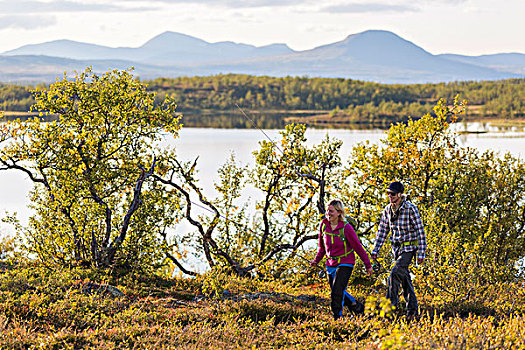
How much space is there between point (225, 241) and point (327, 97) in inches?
4728

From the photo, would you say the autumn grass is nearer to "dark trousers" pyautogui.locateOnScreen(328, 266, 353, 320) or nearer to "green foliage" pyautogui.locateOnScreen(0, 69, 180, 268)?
"dark trousers" pyautogui.locateOnScreen(328, 266, 353, 320)

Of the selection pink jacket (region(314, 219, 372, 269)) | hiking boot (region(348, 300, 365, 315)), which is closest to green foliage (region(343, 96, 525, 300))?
hiking boot (region(348, 300, 365, 315))

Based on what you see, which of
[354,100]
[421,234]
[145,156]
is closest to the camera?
[421,234]

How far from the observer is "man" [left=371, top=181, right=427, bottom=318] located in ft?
26.3

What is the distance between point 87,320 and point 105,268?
178 inches

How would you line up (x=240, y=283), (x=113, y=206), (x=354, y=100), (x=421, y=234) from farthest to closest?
(x=354, y=100), (x=113, y=206), (x=240, y=283), (x=421, y=234)

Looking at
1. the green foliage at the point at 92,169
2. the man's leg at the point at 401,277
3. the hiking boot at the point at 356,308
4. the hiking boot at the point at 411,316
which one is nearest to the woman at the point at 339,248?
the hiking boot at the point at 356,308

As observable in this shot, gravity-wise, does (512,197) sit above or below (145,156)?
below

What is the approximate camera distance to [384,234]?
331 inches

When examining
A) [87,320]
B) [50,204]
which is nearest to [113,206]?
[50,204]

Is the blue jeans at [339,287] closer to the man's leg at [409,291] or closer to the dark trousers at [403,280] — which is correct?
the dark trousers at [403,280]

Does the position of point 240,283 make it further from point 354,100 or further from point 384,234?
point 354,100

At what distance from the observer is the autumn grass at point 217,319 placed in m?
6.42

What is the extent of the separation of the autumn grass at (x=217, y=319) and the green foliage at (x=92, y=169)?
52.6 inches
